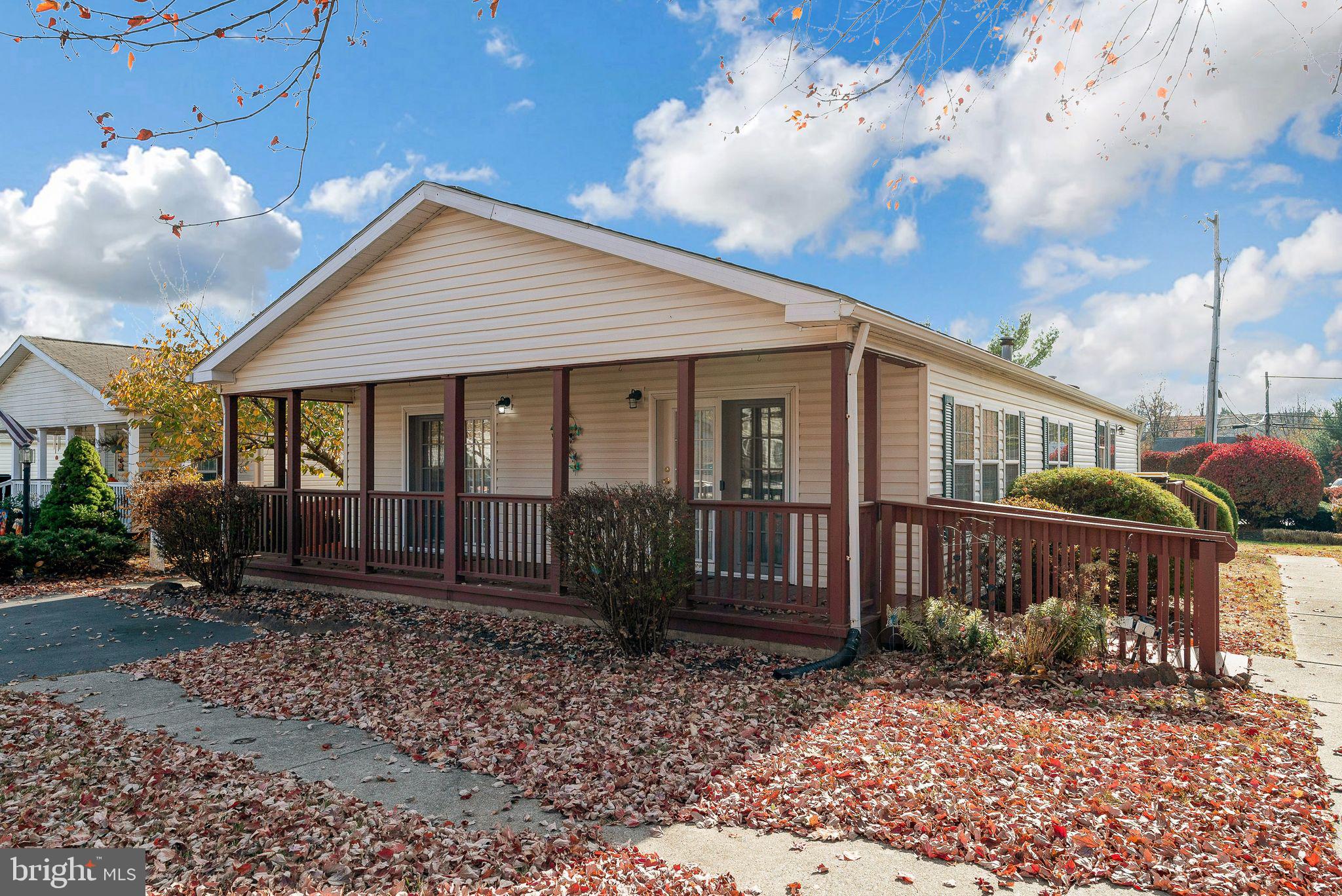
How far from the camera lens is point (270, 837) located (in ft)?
11.2

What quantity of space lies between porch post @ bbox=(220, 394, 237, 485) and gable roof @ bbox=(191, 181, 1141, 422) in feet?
1.29

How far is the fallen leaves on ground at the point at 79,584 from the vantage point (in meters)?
10.7

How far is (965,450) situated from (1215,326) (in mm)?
21774

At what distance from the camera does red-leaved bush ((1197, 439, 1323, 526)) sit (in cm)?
1967

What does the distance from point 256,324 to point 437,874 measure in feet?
30.0

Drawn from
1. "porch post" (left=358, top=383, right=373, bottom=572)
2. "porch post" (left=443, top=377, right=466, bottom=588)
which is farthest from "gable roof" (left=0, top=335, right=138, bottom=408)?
"porch post" (left=443, top=377, right=466, bottom=588)

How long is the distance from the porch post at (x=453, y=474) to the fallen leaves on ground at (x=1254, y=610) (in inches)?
303

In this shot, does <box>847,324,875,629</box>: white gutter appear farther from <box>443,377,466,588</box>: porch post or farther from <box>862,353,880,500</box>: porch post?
<box>443,377,466,588</box>: porch post

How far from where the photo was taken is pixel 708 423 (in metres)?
9.58

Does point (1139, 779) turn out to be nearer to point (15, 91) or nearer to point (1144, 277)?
point (15, 91)

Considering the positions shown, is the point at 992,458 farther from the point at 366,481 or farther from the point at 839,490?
the point at 366,481

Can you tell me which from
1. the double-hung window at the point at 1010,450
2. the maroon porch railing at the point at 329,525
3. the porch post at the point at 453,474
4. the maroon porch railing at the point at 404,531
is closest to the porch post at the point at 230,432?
the maroon porch railing at the point at 329,525

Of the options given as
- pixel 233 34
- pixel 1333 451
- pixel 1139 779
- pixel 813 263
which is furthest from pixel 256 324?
pixel 1333 451

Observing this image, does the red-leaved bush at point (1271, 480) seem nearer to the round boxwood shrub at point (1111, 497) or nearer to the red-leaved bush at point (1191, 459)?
the red-leaved bush at point (1191, 459)
